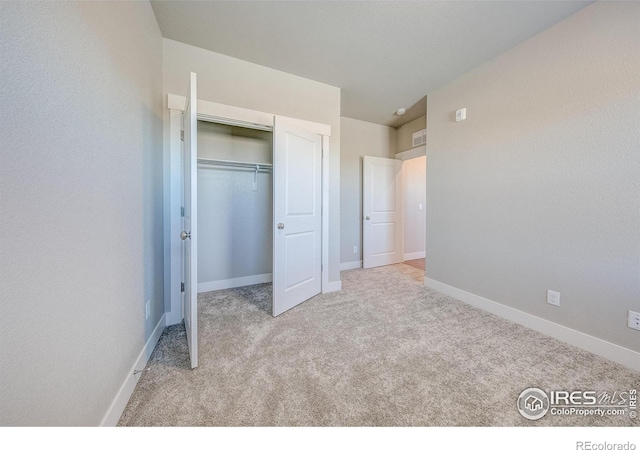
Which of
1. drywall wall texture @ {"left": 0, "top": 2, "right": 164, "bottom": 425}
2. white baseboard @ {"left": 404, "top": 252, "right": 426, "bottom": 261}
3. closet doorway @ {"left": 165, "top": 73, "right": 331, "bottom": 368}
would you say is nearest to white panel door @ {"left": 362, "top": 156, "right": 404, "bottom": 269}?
white baseboard @ {"left": 404, "top": 252, "right": 426, "bottom": 261}

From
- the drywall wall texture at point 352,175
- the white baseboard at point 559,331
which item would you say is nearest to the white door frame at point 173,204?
the drywall wall texture at point 352,175

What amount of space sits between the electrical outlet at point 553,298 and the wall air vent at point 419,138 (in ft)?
8.95

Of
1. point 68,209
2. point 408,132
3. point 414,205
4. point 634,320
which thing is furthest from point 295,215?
point 414,205

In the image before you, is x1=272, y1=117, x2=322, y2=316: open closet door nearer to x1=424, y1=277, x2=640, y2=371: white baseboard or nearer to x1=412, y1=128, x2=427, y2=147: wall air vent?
x1=424, y1=277, x2=640, y2=371: white baseboard

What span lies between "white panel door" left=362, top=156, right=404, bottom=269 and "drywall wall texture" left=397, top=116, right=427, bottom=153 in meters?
0.30

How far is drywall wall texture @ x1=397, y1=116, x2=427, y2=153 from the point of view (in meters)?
3.98

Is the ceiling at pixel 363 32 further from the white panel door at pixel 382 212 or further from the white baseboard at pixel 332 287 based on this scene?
the white baseboard at pixel 332 287

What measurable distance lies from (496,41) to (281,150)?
2290 millimetres

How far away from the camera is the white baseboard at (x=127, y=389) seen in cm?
111

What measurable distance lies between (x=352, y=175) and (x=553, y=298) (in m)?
3.03

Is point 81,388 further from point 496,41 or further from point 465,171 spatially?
point 496,41

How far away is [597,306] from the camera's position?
1781 millimetres
